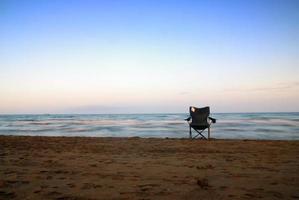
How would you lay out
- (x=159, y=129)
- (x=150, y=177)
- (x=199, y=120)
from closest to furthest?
(x=150, y=177) → (x=199, y=120) → (x=159, y=129)

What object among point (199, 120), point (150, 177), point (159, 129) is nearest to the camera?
point (150, 177)

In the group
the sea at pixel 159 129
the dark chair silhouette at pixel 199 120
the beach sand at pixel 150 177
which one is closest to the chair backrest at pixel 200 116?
the dark chair silhouette at pixel 199 120

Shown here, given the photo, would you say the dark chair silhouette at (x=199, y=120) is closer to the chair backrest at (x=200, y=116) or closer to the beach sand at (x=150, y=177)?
the chair backrest at (x=200, y=116)

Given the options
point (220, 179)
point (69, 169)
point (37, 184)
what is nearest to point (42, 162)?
point (69, 169)

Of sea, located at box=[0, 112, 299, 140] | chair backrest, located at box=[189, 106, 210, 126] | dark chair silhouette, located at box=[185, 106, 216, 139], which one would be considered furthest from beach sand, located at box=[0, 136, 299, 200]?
sea, located at box=[0, 112, 299, 140]

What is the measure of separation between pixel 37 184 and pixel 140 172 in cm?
155

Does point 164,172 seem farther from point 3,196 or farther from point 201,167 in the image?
point 3,196

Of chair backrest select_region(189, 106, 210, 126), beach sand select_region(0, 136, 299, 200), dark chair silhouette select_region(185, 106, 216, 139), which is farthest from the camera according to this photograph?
chair backrest select_region(189, 106, 210, 126)

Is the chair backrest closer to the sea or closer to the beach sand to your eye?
the sea

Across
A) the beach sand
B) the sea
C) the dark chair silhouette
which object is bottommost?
the sea

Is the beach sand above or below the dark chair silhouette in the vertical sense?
below

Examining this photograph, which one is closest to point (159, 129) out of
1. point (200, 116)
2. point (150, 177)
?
point (200, 116)

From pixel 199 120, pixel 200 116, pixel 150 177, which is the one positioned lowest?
pixel 150 177

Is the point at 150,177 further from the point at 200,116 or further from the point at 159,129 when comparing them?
the point at 159,129
